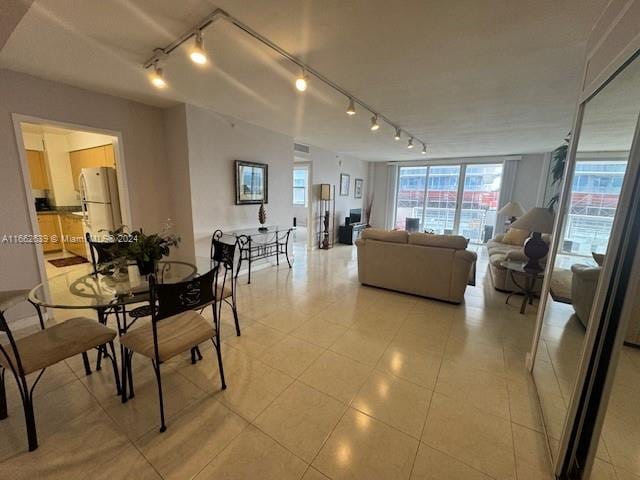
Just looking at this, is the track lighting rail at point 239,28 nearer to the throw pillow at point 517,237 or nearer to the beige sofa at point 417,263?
the beige sofa at point 417,263

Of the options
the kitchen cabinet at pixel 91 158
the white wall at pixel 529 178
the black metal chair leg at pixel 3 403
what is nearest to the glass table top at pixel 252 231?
the kitchen cabinet at pixel 91 158

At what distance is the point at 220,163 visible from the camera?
375 centimetres

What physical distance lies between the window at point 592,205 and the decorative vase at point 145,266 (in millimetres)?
2729

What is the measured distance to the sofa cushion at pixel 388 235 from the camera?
3.47 m

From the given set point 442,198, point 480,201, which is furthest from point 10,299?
point 480,201

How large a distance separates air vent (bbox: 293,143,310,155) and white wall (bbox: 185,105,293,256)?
62 centimetres

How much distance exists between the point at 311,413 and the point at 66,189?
6.41m

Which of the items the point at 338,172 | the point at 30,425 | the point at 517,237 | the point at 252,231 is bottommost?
the point at 30,425

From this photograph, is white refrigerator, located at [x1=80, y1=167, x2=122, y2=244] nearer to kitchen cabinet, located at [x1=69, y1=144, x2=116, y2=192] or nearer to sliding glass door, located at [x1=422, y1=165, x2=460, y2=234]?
kitchen cabinet, located at [x1=69, y1=144, x2=116, y2=192]

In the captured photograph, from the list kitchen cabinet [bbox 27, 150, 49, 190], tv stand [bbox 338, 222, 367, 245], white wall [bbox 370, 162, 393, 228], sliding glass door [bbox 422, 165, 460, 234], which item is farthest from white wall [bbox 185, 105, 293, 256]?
sliding glass door [bbox 422, 165, 460, 234]

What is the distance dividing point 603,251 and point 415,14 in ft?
5.21

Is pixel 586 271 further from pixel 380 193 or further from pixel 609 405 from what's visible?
pixel 380 193

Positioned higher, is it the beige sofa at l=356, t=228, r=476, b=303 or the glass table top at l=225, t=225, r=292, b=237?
the glass table top at l=225, t=225, r=292, b=237

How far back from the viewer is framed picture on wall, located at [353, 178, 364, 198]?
7.90 meters
